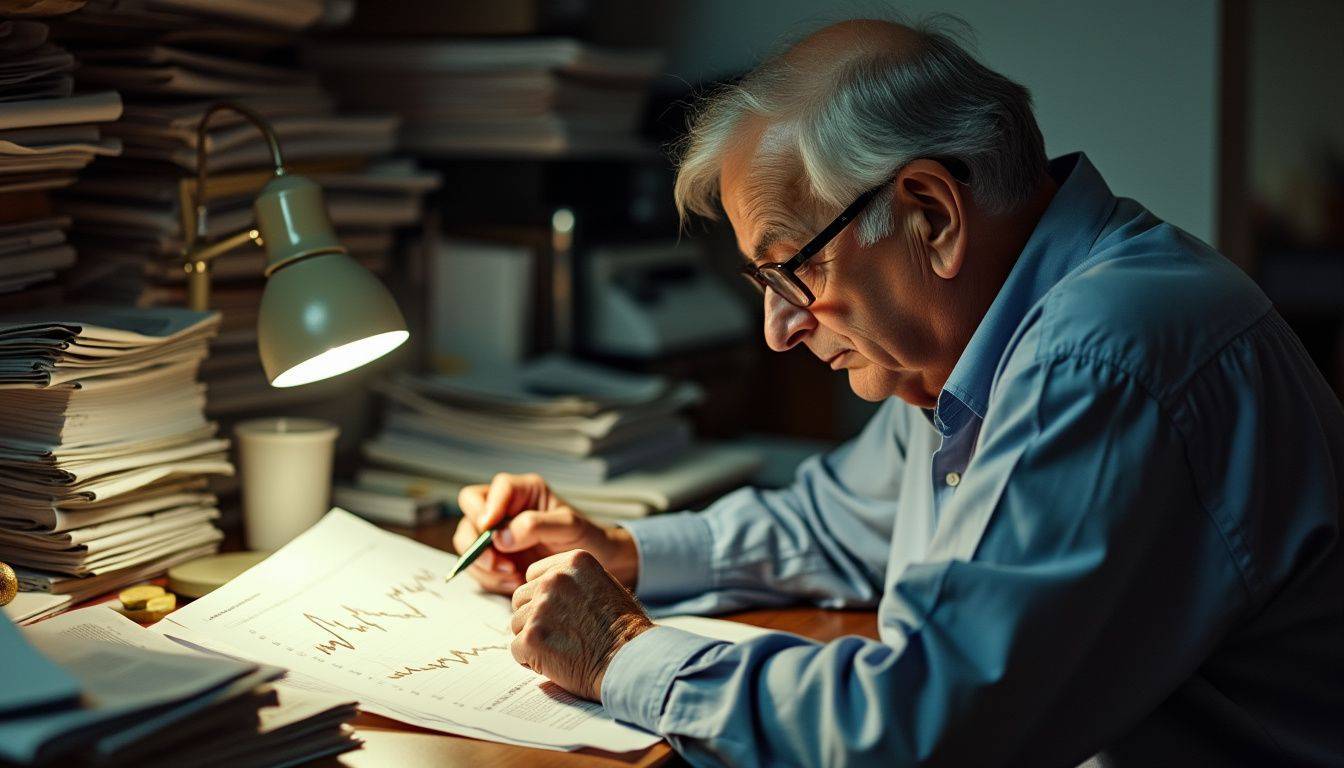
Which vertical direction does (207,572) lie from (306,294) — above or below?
below

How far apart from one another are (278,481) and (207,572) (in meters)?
0.17

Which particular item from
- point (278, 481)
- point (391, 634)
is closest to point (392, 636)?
point (391, 634)

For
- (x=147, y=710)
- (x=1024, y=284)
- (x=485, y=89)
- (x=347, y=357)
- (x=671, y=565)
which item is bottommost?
(x=671, y=565)

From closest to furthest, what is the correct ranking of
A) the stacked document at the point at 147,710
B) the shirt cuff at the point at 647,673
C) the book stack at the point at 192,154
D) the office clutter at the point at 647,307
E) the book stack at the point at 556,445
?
the stacked document at the point at 147,710
the shirt cuff at the point at 647,673
the book stack at the point at 192,154
the book stack at the point at 556,445
the office clutter at the point at 647,307

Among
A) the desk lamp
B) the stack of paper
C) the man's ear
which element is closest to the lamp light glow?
the desk lamp

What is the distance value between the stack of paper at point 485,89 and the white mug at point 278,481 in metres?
0.67

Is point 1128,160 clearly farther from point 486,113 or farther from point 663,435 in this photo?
point 486,113

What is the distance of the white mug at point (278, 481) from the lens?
57.3 inches

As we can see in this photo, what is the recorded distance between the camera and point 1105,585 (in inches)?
35.0

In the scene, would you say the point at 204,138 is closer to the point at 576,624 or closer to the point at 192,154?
the point at 192,154

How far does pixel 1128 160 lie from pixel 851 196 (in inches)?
33.1

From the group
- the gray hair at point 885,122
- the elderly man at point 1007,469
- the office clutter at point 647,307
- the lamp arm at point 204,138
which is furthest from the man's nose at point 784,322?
the office clutter at point 647,307

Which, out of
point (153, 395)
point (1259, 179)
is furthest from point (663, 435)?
point (1259, 179)

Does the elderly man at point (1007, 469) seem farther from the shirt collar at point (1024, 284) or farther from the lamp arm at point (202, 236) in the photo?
the lamp arm at point (202, 236)
